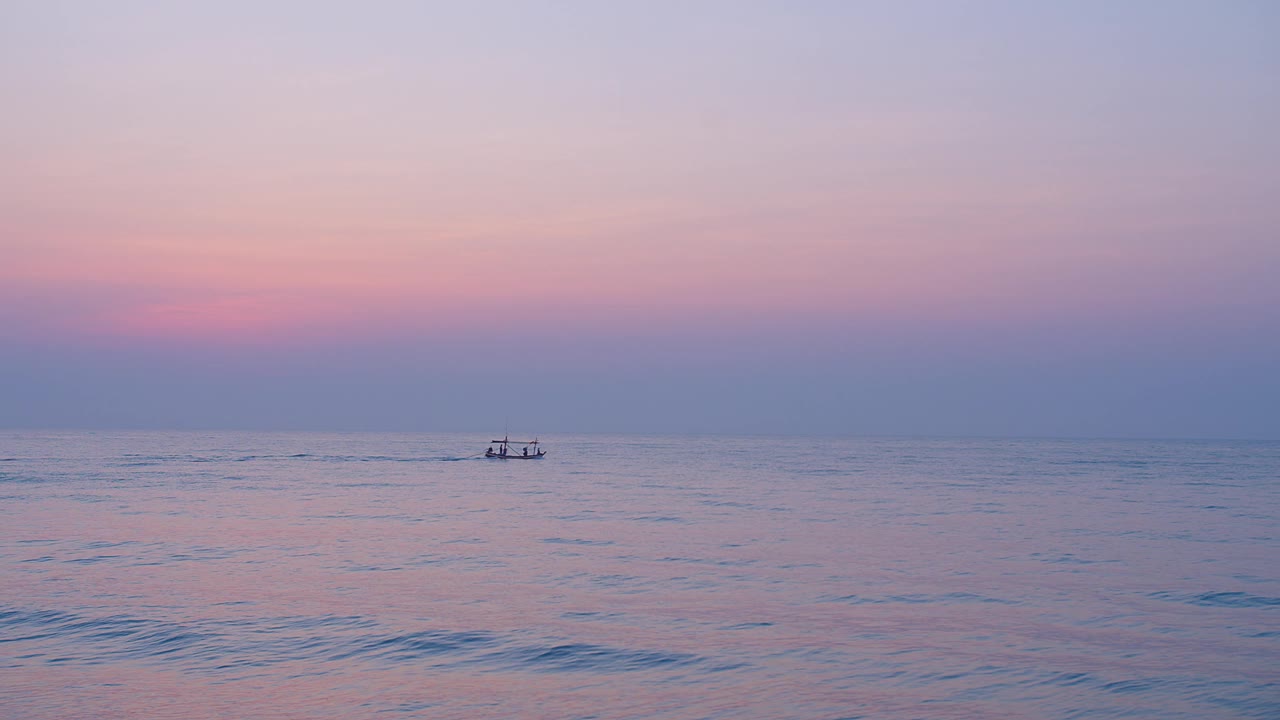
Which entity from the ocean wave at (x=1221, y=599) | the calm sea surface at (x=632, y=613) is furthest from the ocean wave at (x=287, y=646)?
the ocean wave at (x=1221, y=599)

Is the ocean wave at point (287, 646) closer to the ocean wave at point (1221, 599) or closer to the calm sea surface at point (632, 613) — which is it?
the calm sea surface at point (632, 613)

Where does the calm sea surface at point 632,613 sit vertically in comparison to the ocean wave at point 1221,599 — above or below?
above

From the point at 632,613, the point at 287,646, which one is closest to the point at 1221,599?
the point at 632,613

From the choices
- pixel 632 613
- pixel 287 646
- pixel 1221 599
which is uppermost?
pixel 287 646

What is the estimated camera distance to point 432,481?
65.2m

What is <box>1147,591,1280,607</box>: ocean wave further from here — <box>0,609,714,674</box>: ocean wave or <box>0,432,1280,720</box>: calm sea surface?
<box>0,609,714,674</box>: ocean wave

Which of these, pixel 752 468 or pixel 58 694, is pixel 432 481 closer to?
pixel 752 468

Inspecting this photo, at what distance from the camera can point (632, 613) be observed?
2009 centimetres

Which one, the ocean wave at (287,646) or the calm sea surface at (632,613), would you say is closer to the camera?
the calm sea surface at (632,613)

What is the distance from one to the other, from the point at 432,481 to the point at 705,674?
51.8 metres

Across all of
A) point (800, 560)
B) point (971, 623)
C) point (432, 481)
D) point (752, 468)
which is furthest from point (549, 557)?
point (752, 468)

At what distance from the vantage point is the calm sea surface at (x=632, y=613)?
14.4m

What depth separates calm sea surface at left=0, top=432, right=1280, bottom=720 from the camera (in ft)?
47.3

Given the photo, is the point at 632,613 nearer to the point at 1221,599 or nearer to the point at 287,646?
the point at 287,646
